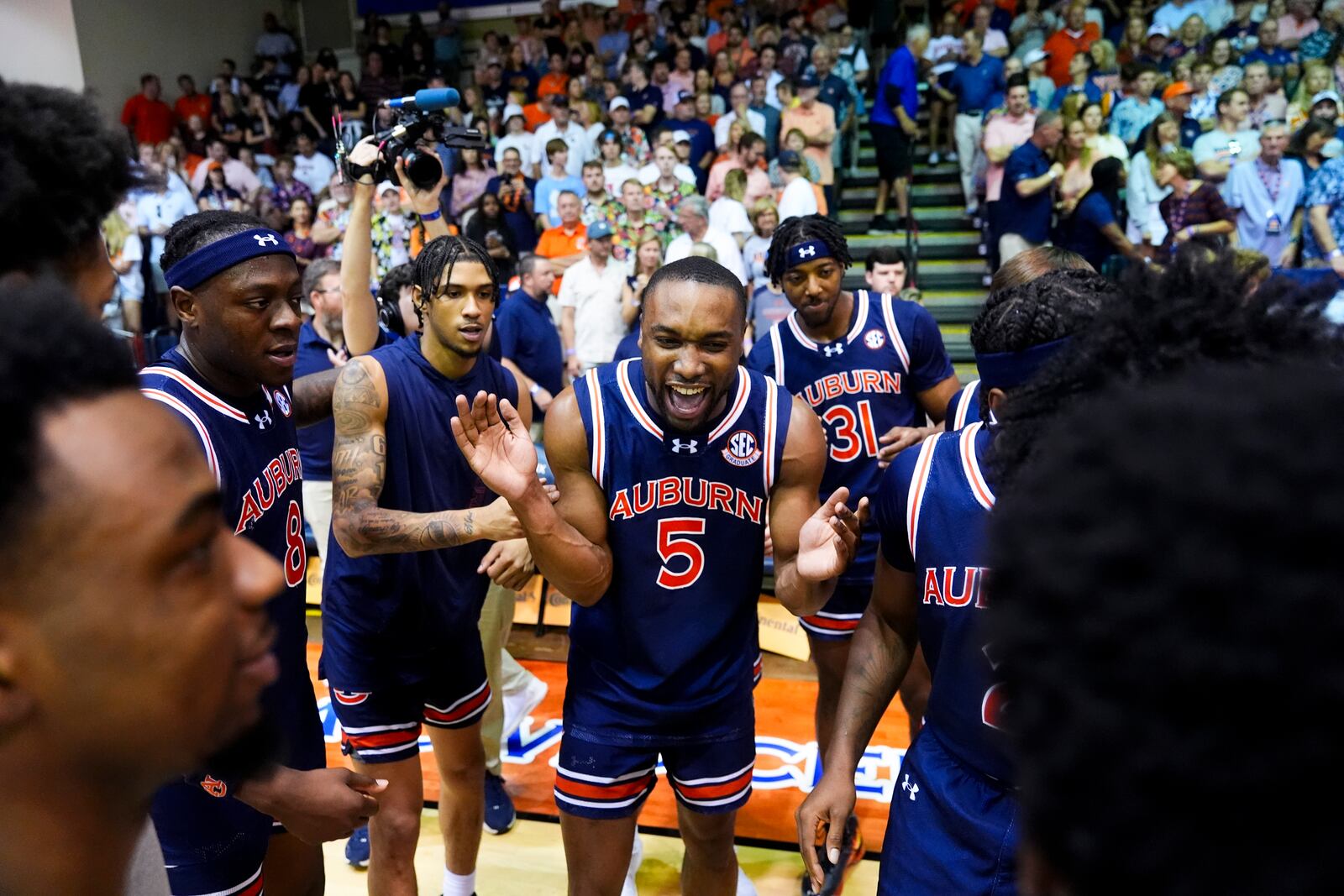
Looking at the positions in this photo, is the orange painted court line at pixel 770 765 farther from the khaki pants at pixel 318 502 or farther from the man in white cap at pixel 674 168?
the man in white cap at pixel 674 168

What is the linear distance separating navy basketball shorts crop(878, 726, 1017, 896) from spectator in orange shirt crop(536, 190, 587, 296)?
7.21m

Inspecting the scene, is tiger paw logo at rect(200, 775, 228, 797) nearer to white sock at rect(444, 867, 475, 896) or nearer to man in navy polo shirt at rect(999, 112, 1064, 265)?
white sock at rect(444, 867, 475, 896)

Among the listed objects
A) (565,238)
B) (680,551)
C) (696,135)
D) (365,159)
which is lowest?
(680,551)

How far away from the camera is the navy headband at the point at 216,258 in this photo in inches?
99.8

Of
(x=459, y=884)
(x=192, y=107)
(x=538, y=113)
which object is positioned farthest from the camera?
(x=192, y=107)

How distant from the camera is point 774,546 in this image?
2793 millimetres

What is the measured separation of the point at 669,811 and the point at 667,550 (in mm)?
1864

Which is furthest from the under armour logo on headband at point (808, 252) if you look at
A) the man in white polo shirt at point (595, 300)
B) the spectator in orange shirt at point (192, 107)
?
the spectator in orange shirt at point (192, 107)

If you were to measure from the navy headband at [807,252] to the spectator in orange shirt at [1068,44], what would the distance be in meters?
7.53

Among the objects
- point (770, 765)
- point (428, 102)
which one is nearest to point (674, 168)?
point (428, 102)

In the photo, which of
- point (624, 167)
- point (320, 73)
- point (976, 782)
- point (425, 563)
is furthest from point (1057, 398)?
point (320, 73)

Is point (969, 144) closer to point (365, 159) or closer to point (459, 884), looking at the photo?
point (365, 159)

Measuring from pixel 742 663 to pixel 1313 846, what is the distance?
89.5 inches

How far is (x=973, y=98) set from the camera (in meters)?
10.1
